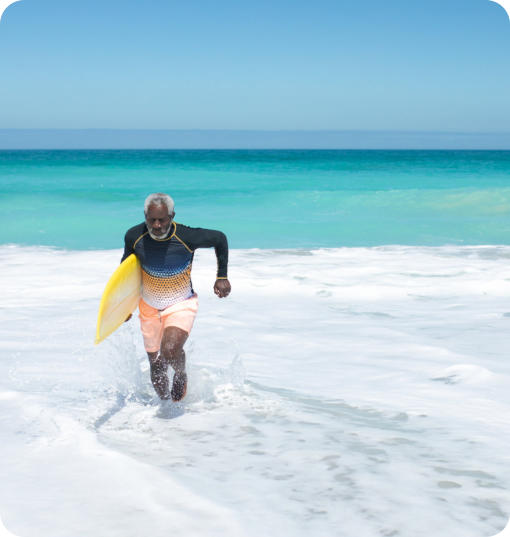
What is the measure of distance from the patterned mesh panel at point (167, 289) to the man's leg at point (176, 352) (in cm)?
19

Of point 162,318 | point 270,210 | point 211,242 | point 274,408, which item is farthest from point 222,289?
point 270,210

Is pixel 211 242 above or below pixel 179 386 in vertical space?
above

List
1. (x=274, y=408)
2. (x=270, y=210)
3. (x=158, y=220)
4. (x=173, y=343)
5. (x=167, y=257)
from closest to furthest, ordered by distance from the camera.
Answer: (x=158, y=220)
(x=173, y=343)
(x=167, y=257)
(x=274, y=408)
(x=270, y=210)

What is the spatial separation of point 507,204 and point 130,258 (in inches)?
910

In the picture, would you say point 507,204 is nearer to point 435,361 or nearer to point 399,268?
point 399,268

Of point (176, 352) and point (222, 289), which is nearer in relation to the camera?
point (176, 352)

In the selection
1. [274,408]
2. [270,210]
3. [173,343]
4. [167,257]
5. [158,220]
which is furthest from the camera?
[270,210]

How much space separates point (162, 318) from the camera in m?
4.37

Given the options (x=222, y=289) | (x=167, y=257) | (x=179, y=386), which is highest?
(x=167, y=257)

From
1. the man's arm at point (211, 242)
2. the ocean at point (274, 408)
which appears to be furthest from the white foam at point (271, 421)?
the man's arm at point (211, 242)

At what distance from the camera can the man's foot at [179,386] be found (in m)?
4.34

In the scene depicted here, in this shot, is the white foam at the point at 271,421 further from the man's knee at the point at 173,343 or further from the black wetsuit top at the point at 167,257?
the black wetsuit top at the point at 167,257

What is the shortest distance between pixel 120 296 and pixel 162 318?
12.4 inches

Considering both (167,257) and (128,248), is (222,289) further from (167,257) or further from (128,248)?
(128,248)
